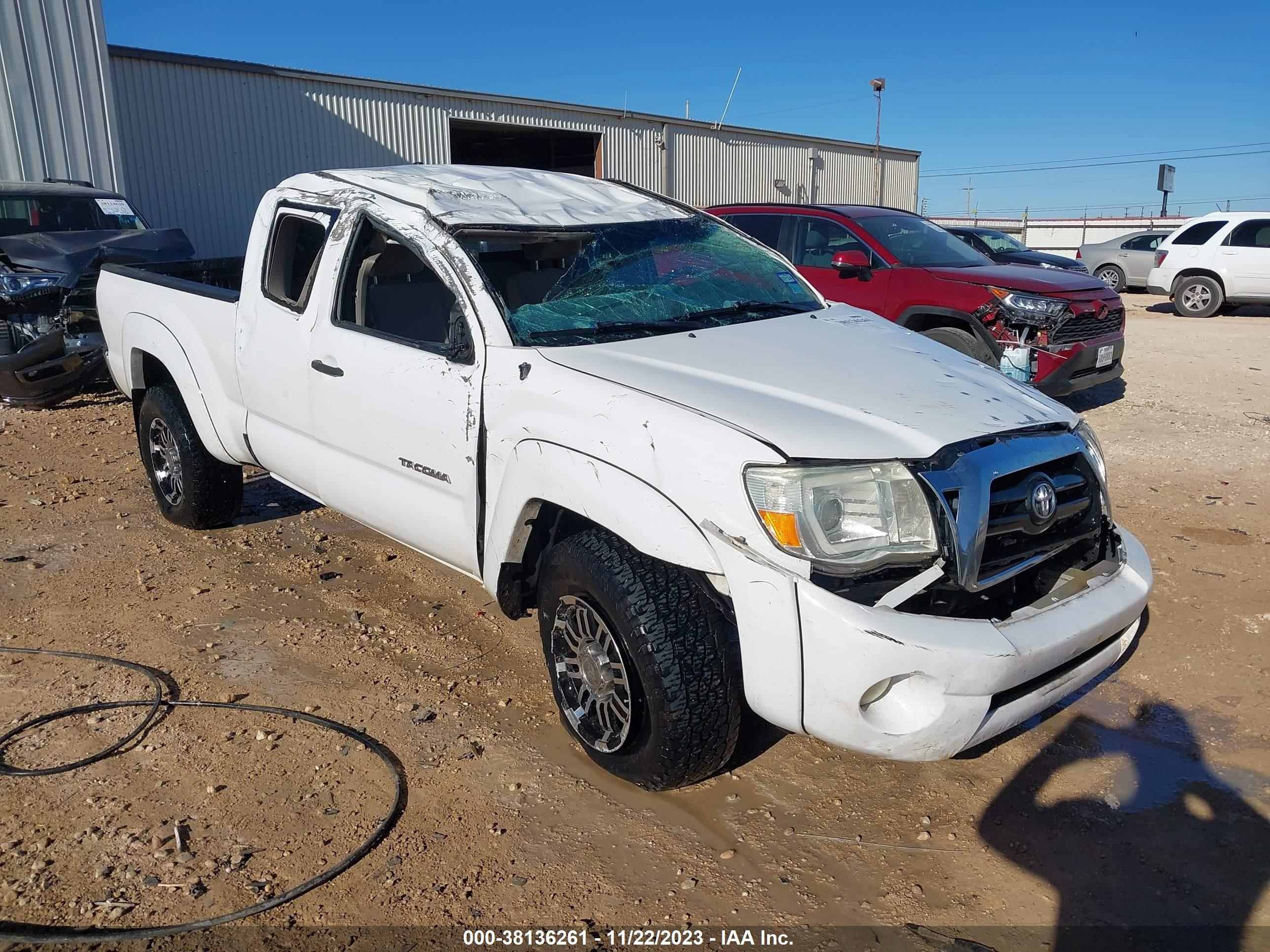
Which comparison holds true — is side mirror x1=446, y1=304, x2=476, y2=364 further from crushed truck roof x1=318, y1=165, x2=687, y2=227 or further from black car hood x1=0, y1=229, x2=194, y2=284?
black car hood x1=0, y1=229, x2=194, y2=284

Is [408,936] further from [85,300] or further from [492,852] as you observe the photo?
[85,300]

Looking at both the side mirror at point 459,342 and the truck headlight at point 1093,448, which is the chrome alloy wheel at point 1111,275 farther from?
the side mirror at point 459,342

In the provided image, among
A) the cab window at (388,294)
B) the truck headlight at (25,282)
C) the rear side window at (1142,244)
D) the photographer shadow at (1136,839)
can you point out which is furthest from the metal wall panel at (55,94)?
the rear side window at (1142,244)

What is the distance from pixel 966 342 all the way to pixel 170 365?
577 cm

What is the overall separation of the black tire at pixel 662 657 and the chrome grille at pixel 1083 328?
582cm

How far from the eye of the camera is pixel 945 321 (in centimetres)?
802

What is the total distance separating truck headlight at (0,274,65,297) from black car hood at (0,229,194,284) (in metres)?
0.10

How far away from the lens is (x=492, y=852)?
9.08 ft

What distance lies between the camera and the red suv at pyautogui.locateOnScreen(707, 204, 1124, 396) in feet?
24.8

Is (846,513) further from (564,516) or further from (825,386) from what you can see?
(564,516)

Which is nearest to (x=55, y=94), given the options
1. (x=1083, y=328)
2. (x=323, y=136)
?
(x=323, y=136)

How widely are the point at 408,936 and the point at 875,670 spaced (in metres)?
1.36

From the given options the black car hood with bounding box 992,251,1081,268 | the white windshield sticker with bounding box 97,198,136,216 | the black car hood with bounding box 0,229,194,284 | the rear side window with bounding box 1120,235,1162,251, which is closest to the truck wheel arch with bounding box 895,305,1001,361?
the black car hood with bounding box 0,229,194,284

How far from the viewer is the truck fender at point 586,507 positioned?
261 centimetres
